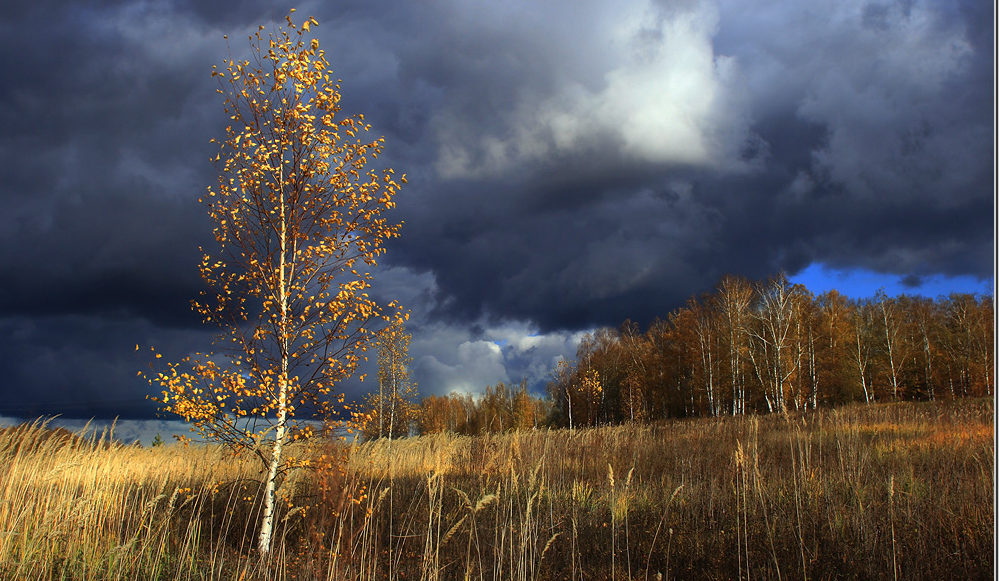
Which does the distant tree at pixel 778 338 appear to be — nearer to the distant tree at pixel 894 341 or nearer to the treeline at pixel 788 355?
the treeline at pixel 788 355

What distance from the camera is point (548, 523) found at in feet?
20.4

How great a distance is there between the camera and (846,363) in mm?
37219

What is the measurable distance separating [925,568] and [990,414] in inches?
457

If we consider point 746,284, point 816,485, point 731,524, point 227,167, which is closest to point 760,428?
point 816,485

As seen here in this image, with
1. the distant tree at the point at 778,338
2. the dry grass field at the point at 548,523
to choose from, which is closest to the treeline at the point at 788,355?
the distant tree at the point at 778,338

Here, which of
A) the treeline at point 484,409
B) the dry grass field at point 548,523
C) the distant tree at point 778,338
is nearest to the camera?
the dry grass field at point 548,523

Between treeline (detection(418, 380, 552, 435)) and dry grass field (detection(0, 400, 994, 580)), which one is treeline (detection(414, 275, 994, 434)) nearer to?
treeline (detection(418, 380, 552, 435))

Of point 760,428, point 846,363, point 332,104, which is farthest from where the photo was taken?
point 846,363

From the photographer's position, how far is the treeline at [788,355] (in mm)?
32750

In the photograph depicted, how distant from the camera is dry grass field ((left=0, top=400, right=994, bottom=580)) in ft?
15.0

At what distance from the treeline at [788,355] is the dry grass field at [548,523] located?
21944mm

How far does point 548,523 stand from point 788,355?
1256 inches

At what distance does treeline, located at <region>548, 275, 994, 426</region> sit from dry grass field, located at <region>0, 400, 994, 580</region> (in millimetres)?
21944

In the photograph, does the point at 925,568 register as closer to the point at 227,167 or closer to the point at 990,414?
the point at 227,167
